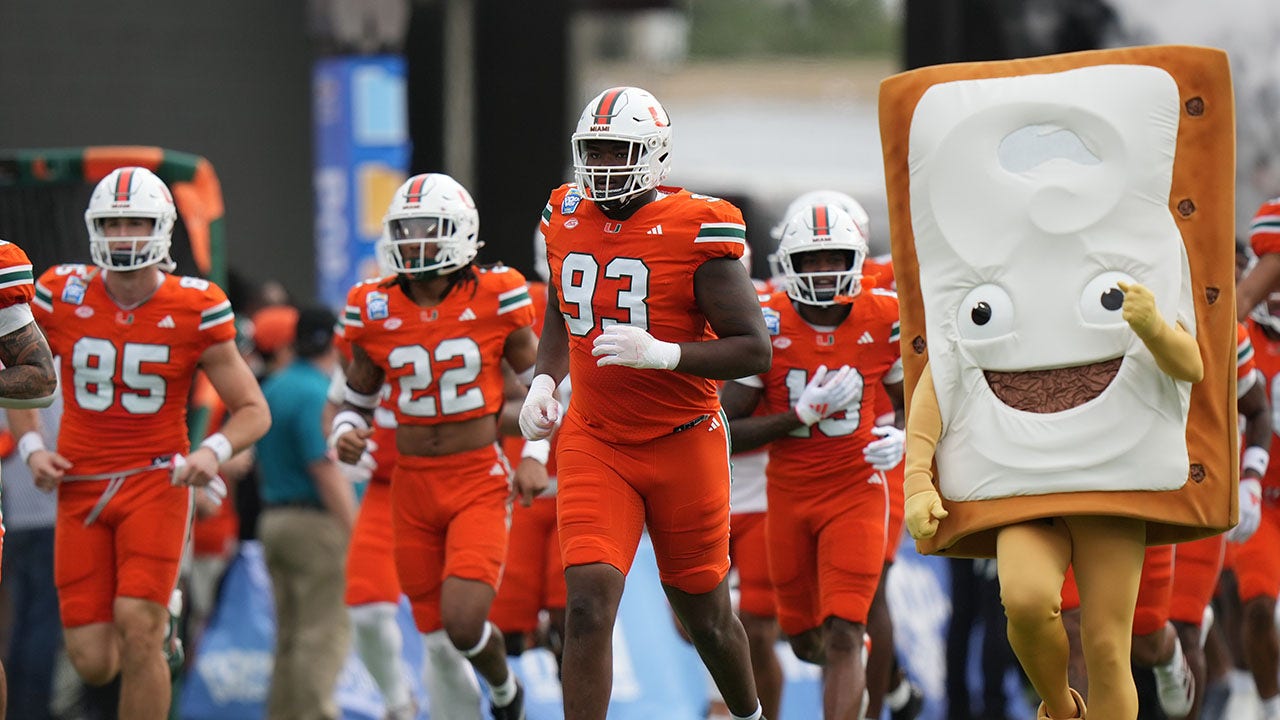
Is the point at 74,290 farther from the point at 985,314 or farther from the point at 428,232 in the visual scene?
the point at 985,314

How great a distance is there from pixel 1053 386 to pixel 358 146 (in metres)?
8.47

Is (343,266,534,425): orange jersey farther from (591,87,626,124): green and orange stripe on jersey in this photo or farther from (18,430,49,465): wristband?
(591,87,626,124): green and orange stripe on jersey

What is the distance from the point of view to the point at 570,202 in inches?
246

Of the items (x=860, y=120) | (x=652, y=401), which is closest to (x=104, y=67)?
(x=652, y=401)

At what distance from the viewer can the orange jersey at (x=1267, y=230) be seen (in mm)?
7633

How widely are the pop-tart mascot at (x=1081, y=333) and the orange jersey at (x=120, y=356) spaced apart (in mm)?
2899

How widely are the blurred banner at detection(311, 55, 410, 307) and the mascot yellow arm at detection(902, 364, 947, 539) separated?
794cm

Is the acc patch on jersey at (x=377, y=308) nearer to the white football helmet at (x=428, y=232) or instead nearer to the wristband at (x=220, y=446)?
the white football helmet at (x=428, y=232)

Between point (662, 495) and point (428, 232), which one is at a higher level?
point (428, 232)

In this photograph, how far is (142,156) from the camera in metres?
8.93

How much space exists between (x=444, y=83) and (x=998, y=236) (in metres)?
8.21

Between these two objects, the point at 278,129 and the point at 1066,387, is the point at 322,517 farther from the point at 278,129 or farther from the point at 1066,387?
the point at 278,129

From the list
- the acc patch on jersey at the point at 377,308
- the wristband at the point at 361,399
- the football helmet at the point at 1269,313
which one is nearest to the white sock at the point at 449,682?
the wristband at the point at 361,399

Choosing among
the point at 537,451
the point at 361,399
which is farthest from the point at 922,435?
the point at 361,399
